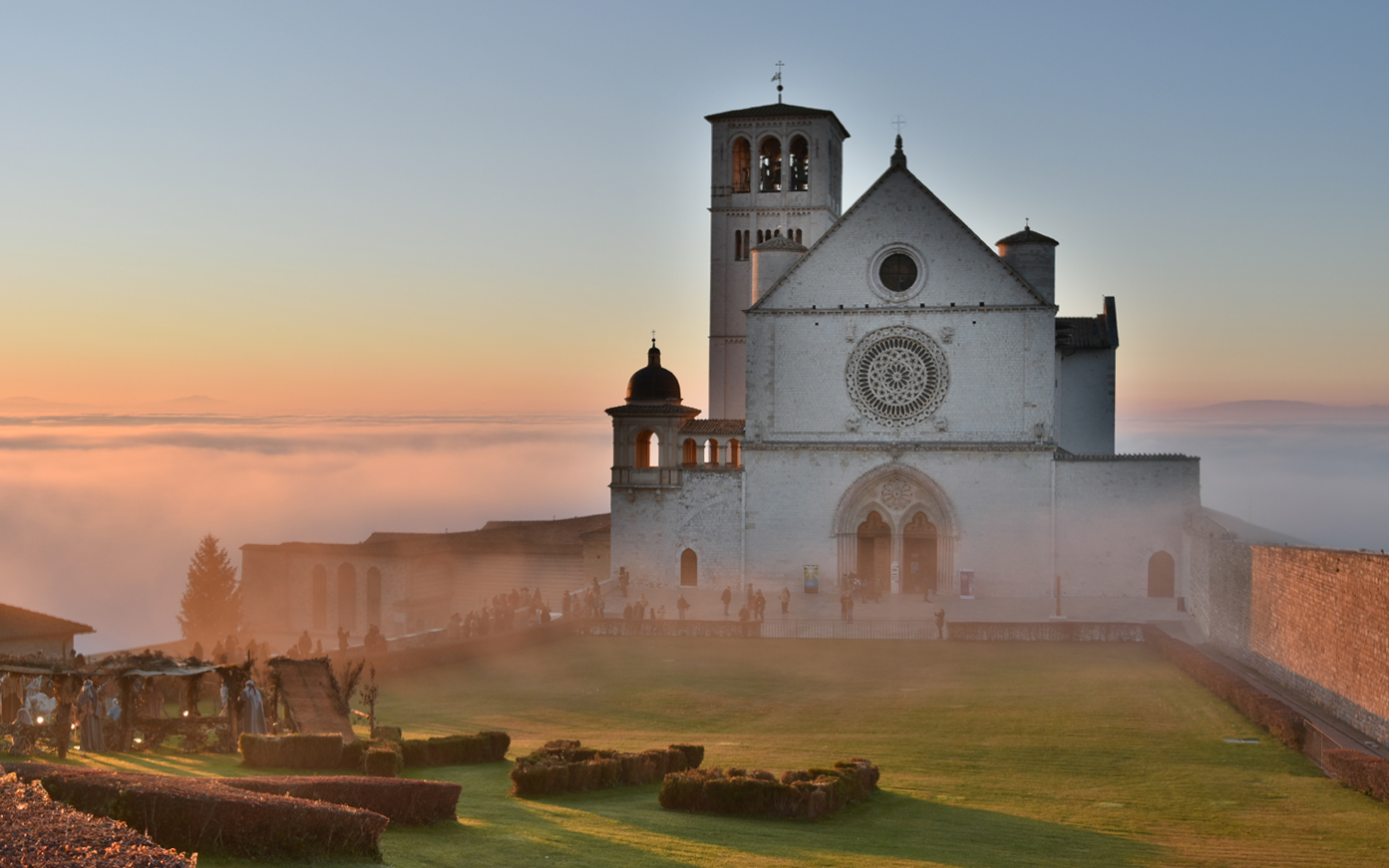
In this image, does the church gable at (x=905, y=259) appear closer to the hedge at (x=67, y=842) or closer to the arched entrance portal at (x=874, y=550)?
the arched entrance portal at (x=874, y=550)

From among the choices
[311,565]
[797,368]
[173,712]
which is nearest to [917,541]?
[797,368]

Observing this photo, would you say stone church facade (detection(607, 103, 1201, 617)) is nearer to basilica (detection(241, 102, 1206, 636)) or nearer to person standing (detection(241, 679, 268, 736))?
Answer: basilica (detection(241, 102, 1206, 636))

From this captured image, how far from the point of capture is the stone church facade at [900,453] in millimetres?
47844

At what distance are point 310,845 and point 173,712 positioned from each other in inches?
605

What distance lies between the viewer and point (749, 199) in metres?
58.9

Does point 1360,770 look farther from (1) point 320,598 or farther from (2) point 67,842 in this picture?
(1) point 320,598

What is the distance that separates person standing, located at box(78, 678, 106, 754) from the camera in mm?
19859

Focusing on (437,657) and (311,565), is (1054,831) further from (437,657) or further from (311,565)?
(311,565)

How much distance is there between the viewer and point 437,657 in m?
34.5

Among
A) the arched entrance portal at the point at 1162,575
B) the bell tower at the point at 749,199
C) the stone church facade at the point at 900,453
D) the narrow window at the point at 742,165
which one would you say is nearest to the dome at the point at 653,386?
the stone church facade at the point at 900,453

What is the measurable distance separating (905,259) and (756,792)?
3438cm

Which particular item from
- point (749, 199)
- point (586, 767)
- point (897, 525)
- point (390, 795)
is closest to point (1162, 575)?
point (897, 525)

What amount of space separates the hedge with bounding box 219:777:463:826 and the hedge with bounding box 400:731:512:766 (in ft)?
16.6

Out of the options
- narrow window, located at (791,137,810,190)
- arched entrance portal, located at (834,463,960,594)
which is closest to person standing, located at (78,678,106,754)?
arched entrance portal, located at (834,463,960,594)
